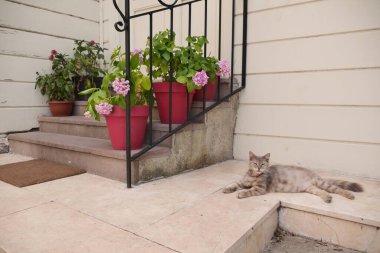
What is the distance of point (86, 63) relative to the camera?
2.96 meters

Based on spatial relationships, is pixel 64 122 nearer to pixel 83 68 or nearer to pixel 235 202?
pixel 83 68

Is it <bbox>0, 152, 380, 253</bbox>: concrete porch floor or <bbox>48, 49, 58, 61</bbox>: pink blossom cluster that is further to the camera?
<bbox>48, 49, 58, 61</bbox>: pink blossom cluster

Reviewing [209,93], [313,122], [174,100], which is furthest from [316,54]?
[174,100]

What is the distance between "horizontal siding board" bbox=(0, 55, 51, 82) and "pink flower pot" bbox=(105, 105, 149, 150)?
1.53m

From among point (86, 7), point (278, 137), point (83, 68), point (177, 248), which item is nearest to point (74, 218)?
point (177, 248)

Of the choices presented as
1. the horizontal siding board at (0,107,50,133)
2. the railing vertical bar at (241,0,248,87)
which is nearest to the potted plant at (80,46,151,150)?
the railing vertical bar at (241,0,248,87)

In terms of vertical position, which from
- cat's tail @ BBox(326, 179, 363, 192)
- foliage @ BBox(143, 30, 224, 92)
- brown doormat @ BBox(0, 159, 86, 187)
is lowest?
brown doormat @ BBox(0, 159, 86, 187)

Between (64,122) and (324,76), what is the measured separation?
2172 millimetres

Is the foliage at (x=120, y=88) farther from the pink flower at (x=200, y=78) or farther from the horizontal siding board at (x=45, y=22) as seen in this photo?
the horizontal siding board at (x=45, y=22)

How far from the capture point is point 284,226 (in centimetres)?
141

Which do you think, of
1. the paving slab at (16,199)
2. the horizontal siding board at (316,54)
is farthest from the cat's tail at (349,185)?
the paving slab at (16,199)

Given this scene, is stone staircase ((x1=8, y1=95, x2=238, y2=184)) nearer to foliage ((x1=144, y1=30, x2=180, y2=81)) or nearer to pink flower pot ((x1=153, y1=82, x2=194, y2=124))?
pink flower pot ((x1=153, y1=82, x2=194, y2=124))

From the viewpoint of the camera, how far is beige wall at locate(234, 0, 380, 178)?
1.84 meters

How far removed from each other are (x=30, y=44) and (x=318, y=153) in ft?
9.20
